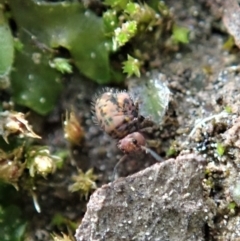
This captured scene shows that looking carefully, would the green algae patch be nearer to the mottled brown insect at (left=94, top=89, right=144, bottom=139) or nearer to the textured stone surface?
the mottled brown insect at (left=94, top=89, right=144, bottom=139)

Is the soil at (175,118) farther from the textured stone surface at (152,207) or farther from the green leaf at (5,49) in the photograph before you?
the green leaf at (5,49)

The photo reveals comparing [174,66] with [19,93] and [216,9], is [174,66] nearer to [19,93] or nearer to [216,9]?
Result: [216,9]

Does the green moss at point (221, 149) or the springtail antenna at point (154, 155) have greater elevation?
the green moss at point (221, 149)

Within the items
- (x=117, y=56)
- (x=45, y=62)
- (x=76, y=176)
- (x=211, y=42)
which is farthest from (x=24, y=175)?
(x=211, y=42)

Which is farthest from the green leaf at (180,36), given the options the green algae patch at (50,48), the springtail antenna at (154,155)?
the springtail antenna at (154,155)

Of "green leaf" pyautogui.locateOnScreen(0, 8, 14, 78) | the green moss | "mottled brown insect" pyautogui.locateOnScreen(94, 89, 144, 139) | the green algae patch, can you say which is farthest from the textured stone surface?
"green leaf" pyautogui.locateOnScreen(0, 8, 14, 78)
